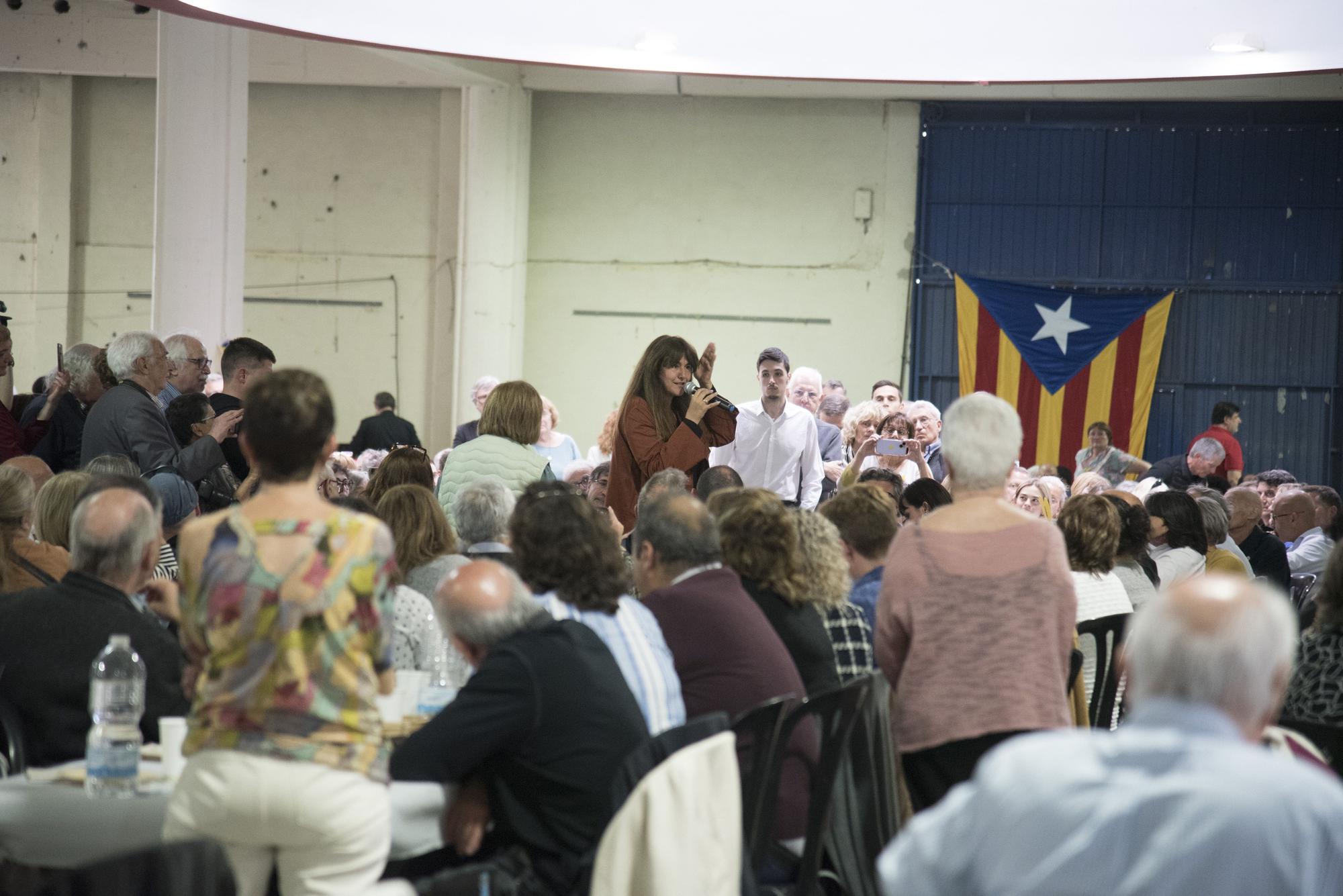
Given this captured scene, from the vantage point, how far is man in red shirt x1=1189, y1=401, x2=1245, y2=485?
35.8ft

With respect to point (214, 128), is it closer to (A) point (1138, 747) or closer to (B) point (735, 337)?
(B) point (735, 337)

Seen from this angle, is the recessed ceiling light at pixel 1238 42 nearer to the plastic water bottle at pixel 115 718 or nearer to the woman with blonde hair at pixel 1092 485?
the woman with blonde hair at pixel 1092 485

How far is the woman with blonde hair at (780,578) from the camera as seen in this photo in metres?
3.24

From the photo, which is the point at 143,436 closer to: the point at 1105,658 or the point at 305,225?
the point at 1105,658

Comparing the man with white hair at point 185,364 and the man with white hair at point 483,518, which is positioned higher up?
the man with white hair at point 185,364

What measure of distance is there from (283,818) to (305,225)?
1116 cm

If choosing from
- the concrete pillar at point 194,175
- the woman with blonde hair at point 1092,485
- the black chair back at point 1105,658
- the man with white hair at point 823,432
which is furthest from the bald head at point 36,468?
the woman with blonde hair at point 1092,485

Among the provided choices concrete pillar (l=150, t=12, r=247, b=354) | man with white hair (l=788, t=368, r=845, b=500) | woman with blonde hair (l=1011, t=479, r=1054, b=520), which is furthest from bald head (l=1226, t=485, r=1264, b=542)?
concrete pillar (l=150, t=12, r=247, b=354)

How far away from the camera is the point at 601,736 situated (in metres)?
2.50

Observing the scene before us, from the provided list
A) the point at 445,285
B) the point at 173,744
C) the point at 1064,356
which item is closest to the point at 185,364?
the point at 173,744

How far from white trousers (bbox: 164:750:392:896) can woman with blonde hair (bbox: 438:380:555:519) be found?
2.73 meters

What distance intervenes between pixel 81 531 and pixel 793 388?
552 cm

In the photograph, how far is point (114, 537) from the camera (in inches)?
108

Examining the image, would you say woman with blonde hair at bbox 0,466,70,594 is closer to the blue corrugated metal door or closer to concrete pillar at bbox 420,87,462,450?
concrete pillar at bbox 420,87,462,450
